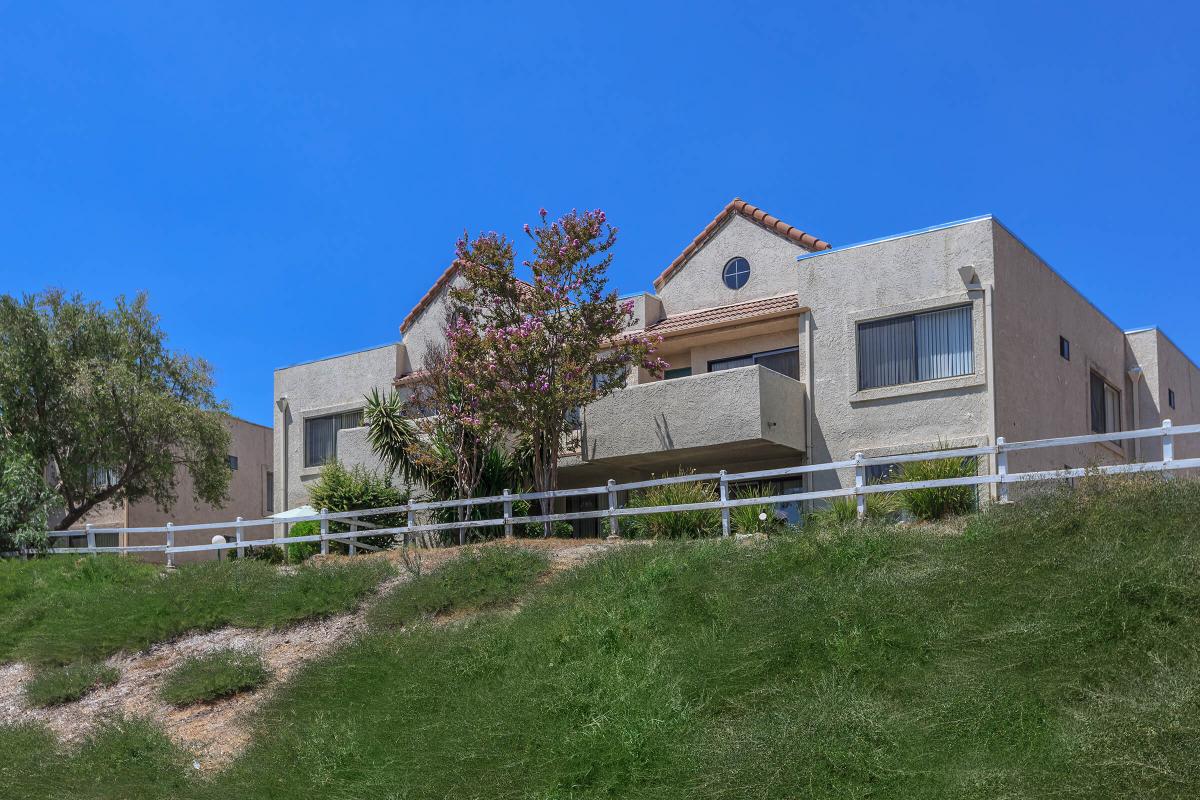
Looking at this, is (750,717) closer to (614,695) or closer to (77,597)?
(614,695)

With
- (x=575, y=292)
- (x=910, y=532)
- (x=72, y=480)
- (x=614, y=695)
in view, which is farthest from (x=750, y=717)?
(x=72, y=480)

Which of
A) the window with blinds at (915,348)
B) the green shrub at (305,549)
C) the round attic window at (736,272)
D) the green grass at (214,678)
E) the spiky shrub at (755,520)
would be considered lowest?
the green grass at (214,678)

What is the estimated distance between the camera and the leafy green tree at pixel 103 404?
98.8 feet

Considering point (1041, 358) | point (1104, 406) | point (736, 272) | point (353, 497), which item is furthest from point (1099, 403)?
point (353, 497)

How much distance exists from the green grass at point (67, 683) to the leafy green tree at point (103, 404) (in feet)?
43.8

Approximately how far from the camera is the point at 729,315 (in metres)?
25.5

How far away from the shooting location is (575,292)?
22844mm

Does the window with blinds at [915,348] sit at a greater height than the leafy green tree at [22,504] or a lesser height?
greater

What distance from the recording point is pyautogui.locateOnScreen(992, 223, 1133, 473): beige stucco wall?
878 inches

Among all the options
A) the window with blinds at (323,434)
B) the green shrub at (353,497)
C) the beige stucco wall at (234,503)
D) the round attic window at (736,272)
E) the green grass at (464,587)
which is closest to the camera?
the green grass at (464,587)

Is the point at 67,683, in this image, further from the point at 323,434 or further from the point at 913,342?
the point at 913,342

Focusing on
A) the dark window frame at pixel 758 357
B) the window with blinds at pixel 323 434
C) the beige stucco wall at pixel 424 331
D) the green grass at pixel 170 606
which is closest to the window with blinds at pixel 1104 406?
the dark window frame at pixel 758 357

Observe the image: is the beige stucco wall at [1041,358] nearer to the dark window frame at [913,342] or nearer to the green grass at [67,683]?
the dark window frame at [913,342]

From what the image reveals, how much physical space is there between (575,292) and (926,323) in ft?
20.9
